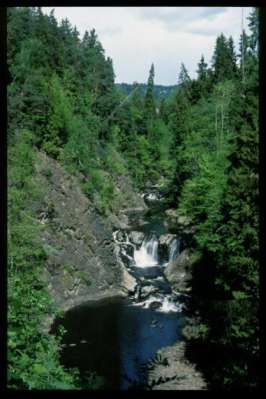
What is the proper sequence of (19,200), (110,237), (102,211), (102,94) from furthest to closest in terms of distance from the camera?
1. (102,94)
2. (102,211)
3. (110,237)
4. (19,200)

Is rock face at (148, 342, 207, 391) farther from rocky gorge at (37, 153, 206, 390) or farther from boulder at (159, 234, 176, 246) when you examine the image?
boulder at (159, 234, 176, 246)

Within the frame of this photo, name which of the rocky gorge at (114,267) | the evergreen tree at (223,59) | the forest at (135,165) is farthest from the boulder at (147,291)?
the evergreen tree at (223,59)

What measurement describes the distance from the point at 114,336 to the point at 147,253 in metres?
10.2

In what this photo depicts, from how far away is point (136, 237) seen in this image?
27375mm

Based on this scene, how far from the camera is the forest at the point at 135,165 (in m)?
8.88

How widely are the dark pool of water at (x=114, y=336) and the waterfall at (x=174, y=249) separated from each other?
554cm

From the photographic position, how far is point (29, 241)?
46.6 ft

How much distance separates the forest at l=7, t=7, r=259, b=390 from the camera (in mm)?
8875

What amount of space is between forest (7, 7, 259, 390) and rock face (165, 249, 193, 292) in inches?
23.2

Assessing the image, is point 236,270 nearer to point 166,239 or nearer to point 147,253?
point 166,239

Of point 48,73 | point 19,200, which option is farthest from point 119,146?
point 19,200

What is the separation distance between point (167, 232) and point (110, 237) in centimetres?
408

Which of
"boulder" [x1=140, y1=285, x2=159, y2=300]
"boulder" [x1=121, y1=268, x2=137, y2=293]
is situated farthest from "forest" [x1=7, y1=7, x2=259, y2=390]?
"boulder" [x1=121, y1=268, x2=137, y2=293]

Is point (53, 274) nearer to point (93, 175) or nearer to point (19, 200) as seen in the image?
point (19, 200)
